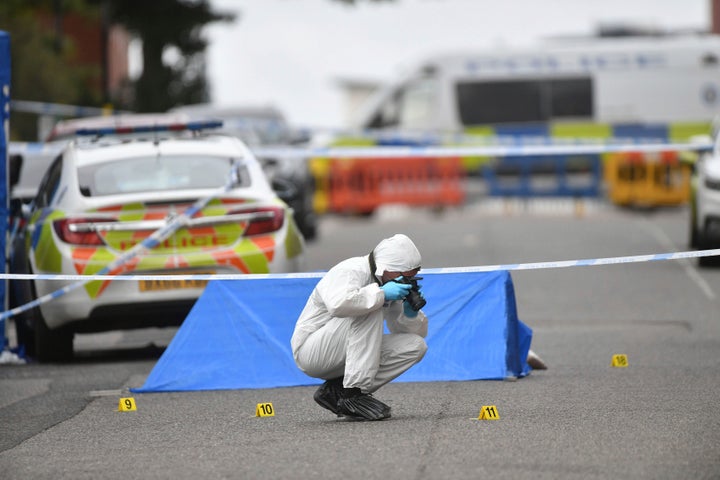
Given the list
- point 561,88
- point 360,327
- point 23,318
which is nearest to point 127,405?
point 360,327

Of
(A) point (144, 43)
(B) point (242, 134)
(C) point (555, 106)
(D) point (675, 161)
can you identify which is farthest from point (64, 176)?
(A) point (144, 43)

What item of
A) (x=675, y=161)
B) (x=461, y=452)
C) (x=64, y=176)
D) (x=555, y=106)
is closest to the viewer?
(x=461, y=452)

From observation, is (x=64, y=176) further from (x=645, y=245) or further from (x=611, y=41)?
(x=611, y=41)

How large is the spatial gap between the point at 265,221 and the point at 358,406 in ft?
10.7

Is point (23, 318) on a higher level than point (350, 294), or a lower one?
lower

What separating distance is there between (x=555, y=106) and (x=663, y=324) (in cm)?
2062

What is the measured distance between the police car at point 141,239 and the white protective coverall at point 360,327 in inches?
110

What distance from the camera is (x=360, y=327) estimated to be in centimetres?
913

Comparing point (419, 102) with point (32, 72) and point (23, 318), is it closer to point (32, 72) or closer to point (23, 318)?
point (32, 72)

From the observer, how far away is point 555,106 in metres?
34.7

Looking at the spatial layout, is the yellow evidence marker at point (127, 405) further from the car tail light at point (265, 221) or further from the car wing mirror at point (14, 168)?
the car wing mirror at point (14, 168)

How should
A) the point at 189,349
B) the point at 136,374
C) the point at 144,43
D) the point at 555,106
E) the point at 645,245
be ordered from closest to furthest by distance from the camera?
1. the point at 189,349
2. the point at 136,374
3. the point at 645,245
4. the point at 555,106
5. the point at 144,43

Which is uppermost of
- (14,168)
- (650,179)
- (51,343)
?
(14,168)

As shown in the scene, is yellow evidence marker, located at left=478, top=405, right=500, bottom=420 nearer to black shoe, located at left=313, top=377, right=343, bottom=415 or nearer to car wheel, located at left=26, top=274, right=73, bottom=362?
black shoe, located at left=313, top=377, right=343, bottom=415
